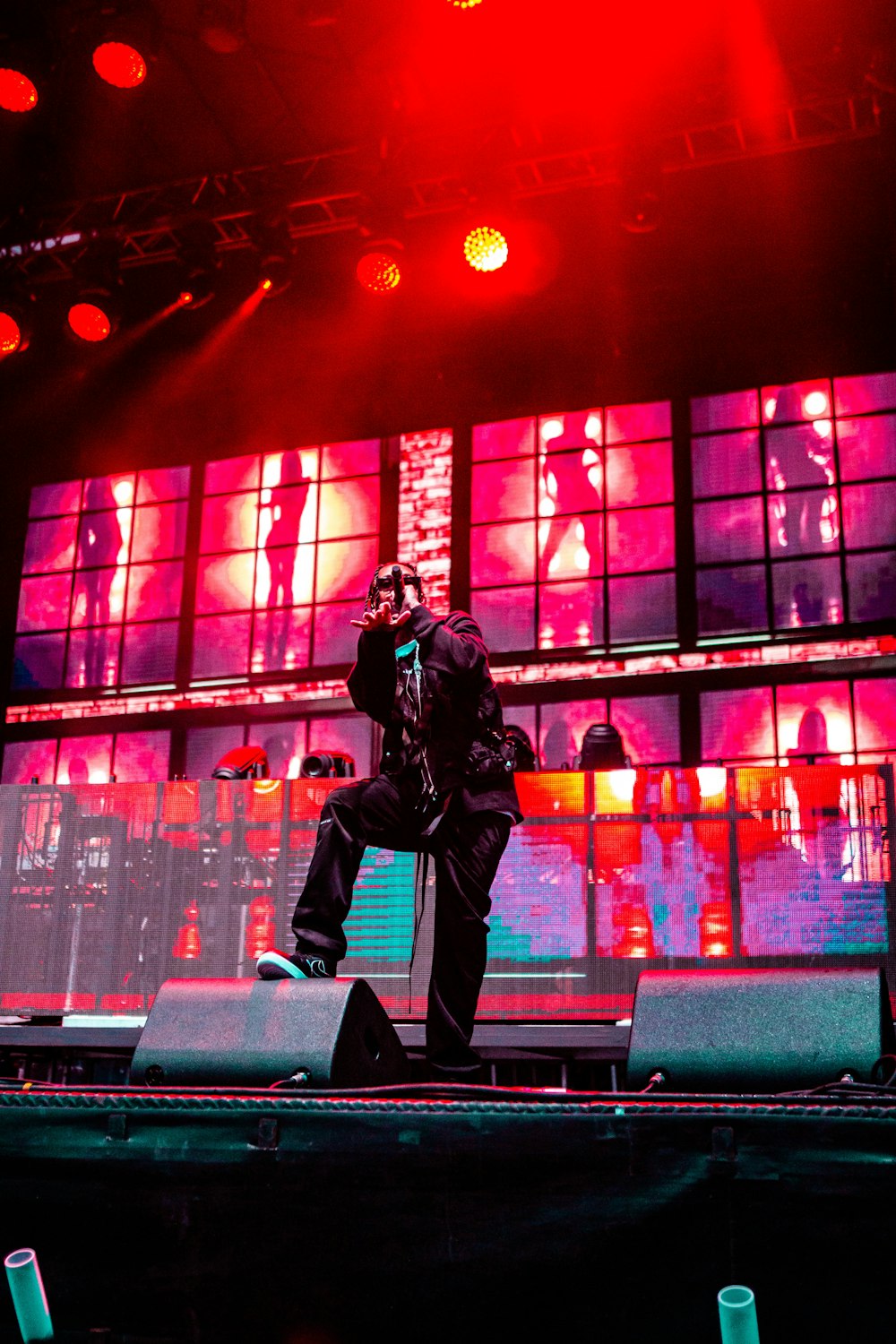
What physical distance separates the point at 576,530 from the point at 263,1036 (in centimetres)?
612

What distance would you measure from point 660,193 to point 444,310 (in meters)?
2.17

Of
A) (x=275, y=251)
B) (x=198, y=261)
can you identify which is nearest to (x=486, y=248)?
(x=275, y=251)

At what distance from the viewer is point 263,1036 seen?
2.36m

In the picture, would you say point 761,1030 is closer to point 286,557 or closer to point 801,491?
point 801,491

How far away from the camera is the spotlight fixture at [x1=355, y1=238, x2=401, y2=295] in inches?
284

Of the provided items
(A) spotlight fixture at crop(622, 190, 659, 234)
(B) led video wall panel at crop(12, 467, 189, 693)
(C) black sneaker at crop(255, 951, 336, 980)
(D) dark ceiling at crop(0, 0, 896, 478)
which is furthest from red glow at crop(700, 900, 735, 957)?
(B) led video wall panel at crop(12, 467, 189, 693)

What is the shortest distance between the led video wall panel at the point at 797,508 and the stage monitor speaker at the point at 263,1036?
559 centimetres

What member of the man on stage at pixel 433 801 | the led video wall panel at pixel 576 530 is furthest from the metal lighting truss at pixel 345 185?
the man on stage at pixel 433 801

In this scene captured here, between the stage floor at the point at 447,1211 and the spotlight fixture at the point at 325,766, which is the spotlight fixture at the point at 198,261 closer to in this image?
the spotlight fixture at the point at 325,766

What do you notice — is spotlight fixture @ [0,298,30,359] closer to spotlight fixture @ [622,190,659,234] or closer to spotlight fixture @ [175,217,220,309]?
spotlight fixture @ [175,217,220,309]

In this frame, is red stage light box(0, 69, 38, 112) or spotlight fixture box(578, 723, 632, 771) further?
spotlight fixture box(578, 723, 632, 771)

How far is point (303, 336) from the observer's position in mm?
8883

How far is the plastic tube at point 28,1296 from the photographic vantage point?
165 cm

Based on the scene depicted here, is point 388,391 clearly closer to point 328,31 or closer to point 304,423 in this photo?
point 304,423
